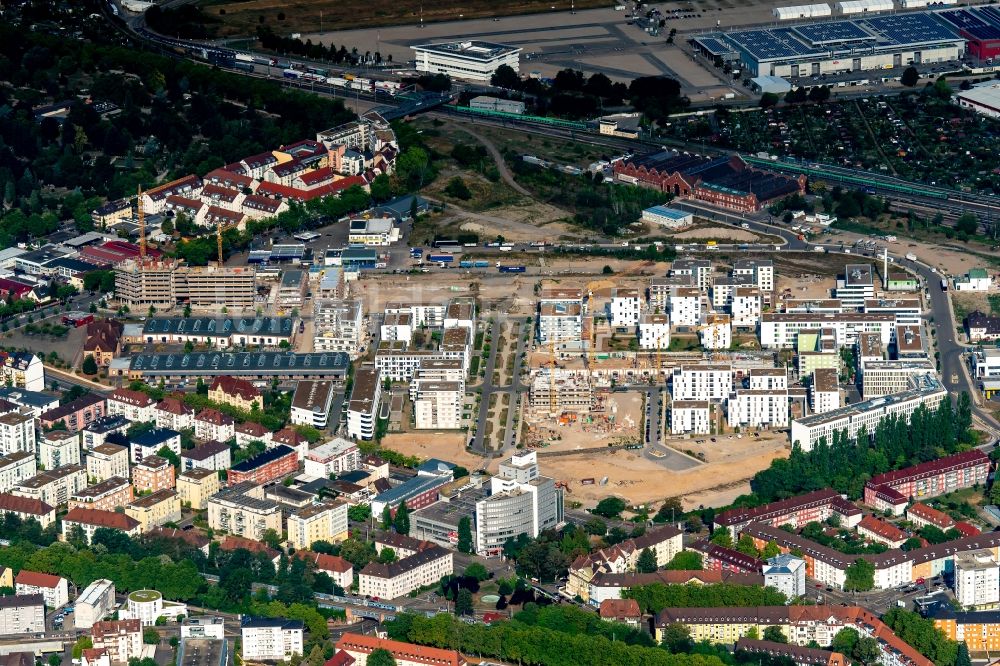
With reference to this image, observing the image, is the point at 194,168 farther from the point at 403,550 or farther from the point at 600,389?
the point at 403,550

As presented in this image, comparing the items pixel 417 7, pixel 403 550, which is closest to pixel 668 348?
pixel 403 550

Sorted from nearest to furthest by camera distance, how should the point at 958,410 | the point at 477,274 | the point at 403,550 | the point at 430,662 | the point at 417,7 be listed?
the point at 430,662
the point at 403,550
the point at 958,410
the point at 477,274
the point at 417,7

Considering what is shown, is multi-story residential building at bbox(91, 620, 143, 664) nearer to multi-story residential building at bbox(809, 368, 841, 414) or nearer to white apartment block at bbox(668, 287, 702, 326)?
multi-story residential building at bbox(809, 368, 841, 414)

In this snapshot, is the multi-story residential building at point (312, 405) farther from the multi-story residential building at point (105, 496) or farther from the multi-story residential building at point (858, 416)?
the multi-story residential building at point (858, 416)

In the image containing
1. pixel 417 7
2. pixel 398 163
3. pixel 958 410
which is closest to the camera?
pixel 958 410

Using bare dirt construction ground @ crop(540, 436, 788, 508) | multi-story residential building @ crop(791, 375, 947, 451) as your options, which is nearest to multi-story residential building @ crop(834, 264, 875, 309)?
multi-story residential building @ crop(791, 375, 947, 451)

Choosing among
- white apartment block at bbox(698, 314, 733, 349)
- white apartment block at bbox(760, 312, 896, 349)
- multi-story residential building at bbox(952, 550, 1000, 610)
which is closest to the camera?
multi-story residential building at bbox(952, 550, 1000, 610)

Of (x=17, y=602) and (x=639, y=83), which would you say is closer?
(x=17, y=602)
